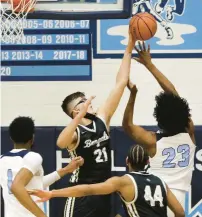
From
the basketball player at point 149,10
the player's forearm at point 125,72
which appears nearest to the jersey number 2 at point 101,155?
the player's forearm at point 125,72

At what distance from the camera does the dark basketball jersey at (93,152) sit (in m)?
4.64

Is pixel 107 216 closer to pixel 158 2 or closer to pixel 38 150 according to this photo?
pixel 38 150

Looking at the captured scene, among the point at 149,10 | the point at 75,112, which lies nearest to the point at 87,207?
the point at 75,112

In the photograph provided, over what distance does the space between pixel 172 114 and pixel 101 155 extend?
59 cm

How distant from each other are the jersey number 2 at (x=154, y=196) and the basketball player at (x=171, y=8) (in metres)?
2.37

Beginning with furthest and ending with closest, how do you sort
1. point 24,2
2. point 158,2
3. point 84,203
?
1. point 158,2
2. point 24,2
3. point 84,203

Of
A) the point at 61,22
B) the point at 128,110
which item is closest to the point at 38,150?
the point at 61,22

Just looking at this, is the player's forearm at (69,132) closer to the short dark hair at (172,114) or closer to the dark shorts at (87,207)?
the dark shorts at (87,207)

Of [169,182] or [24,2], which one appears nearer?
[169,182]

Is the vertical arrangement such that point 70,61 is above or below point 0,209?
above

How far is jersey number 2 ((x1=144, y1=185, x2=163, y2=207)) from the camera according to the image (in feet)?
14.0

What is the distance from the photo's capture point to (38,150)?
6227 millimetres

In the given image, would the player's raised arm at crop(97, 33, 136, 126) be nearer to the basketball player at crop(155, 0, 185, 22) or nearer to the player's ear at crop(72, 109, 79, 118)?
the player's ear at crop(72, 109, 79, 118)

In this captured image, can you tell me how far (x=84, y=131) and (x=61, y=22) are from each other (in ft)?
6.23
